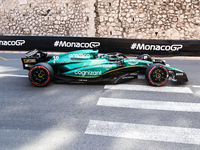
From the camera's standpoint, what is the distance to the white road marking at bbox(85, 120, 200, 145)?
329cm

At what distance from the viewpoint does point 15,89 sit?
571 centimetres

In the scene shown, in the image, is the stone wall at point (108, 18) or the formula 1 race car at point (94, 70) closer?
the formula 1 race car at point (94, 70)

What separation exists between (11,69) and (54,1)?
A: 12.4m

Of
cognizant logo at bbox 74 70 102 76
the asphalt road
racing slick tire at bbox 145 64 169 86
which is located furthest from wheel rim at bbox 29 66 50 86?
racing slick tire at bbox 145 64 169 86

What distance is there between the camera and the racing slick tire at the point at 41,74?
18.5 feet

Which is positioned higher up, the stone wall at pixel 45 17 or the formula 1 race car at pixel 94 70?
the stone wall at pixel 45 17

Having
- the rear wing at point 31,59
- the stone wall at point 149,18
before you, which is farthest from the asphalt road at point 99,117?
the stone wall at point 149,18

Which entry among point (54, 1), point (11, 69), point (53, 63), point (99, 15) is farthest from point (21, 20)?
point (53, 63)

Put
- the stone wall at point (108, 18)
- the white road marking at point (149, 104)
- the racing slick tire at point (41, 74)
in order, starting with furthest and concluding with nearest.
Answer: the stone wall at point (108, 18) < the racing slick tire at point (41, 74) < the white road marking at point (149, 104)

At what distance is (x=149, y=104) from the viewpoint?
463 cm

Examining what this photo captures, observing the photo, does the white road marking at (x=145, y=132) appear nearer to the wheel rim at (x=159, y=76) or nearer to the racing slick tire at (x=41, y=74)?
the wheel rim at (x=159, y=76)

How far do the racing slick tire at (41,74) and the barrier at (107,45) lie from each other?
679 centimetres

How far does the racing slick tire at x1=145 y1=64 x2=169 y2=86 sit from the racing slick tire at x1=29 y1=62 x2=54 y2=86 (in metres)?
2.87

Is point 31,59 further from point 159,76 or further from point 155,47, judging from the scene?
point 155,47
